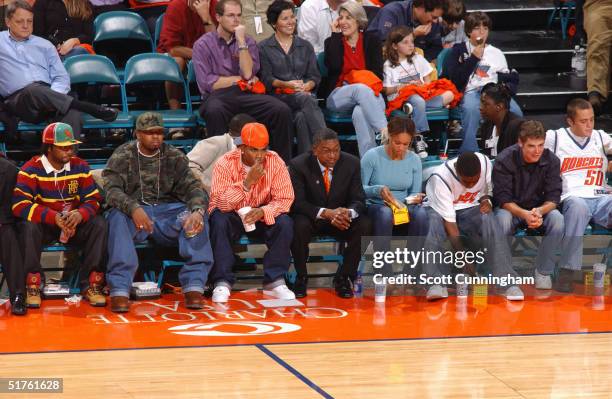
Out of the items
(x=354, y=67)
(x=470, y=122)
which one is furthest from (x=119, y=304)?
(x=470, y=122)

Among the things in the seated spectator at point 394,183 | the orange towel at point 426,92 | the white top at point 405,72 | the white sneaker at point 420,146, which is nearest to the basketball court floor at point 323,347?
Result: the seated spectator at point 394,183

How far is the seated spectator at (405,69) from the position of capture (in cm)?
1015

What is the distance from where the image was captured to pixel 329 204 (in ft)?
28.4

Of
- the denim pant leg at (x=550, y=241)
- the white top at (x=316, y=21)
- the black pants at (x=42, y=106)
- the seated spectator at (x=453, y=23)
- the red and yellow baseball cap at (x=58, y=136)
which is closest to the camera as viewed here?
the red and yellow baseball cap at (x=58, y=136)

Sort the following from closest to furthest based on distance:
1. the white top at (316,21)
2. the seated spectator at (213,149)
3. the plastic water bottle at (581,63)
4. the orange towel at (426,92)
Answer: the seated spectator at (213,149)
the orange towel at (426,92)
the white top at (316,21)
the plastic water bottle at (581,63)

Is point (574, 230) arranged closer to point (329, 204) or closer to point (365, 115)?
point (329, 204)

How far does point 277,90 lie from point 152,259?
2.03 meters

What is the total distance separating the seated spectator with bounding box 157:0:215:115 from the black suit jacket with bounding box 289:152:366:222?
205 centimetres

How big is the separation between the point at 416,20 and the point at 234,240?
3.37 metres

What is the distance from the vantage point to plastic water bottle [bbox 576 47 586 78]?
37.8 feet

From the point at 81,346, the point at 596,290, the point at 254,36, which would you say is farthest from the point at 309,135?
the point at 81,346

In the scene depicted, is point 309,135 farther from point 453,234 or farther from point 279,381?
point 279,381

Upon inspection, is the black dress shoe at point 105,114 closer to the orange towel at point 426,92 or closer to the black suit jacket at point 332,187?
the black suit jacket at point 332,187
